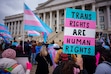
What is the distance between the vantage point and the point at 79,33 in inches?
191

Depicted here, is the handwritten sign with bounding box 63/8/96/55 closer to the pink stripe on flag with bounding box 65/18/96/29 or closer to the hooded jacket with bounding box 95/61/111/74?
the pink stripe on flag with bounding box 65/18/96/29

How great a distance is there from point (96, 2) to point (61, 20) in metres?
13.4

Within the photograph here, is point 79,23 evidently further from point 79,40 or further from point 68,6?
point 68,6

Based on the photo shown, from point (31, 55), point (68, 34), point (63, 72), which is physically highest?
point (68, 34)

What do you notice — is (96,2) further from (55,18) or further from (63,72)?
(63,72)

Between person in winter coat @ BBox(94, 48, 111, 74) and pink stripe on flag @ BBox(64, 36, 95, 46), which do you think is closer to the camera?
person in winter coat @ BBox(94, 48, 111, 74)

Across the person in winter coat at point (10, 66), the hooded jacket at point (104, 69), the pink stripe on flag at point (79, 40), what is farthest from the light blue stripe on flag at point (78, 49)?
the person in winter coat at point (10, 66)

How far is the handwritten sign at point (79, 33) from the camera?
4.71 meters

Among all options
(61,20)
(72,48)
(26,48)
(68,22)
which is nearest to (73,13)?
(68,22)

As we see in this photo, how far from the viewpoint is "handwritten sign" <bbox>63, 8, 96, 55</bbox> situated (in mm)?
Result: 4707

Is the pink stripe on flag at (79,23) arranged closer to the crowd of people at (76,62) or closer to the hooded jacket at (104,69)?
the crowd of people at (76,62)

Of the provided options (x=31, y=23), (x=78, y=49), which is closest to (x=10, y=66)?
(x=78, y=49)

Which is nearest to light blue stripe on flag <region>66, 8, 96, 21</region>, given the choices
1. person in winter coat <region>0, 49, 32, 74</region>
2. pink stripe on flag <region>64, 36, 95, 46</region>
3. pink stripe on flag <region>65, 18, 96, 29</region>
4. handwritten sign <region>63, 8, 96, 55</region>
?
handwritten sign <region>63, 8, 96, 55</region>

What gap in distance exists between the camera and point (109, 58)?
12.3ft
